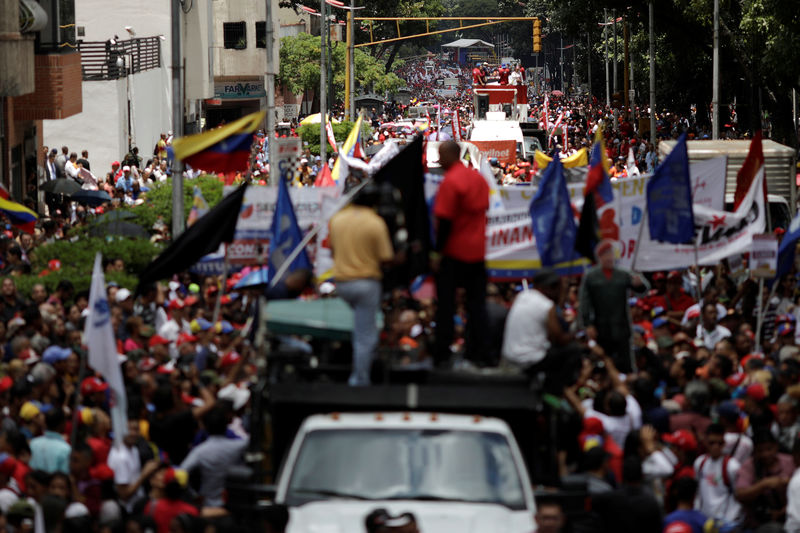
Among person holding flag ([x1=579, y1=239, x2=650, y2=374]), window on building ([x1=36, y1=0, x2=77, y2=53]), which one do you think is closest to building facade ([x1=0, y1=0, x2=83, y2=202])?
window on building ([x1=36, y1=0, x2=77, y2=53])

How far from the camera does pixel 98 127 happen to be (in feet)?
126

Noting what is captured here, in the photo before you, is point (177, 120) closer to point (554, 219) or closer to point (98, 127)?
point (554, 219)

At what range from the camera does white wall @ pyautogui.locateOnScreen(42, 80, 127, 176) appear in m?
38.2

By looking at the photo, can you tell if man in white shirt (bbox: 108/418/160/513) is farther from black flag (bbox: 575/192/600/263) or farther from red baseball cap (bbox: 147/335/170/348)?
black flag (bbox: 575/192/600/263)

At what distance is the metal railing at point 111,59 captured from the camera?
38.8m

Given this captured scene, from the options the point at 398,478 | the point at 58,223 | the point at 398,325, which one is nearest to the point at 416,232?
the point at 398,325

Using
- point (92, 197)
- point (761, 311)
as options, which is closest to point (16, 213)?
point (92, 197)

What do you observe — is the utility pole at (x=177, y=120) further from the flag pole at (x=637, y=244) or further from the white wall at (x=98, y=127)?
the white wall at (x=98, y=127)

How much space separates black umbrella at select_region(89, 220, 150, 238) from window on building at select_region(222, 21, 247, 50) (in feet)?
143

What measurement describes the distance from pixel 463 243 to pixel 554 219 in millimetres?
4371

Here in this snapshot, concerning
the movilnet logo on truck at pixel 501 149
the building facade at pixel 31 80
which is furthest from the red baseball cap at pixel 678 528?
the movilnet logo on truck at pixel 501 149

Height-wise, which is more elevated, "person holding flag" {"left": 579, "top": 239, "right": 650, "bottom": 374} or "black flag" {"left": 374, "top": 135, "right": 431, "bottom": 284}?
"black flag" {"left": 374, "top": 135, "right": 431, "bottom": 284}

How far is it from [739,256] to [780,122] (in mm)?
21163

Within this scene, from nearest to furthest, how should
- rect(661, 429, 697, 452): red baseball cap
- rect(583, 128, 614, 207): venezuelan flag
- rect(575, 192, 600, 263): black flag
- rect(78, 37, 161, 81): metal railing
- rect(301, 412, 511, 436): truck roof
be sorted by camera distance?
rect(301, 412, 511, 436): truck roof → rect(661, 429, 697, 452): red baseball cap → rect(575, 192, 600, 263): black flag → rect(583, 128, 614, 207): venezuelan flag → rect(78, 37, 161, 81): metal railing
